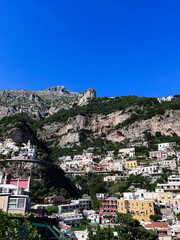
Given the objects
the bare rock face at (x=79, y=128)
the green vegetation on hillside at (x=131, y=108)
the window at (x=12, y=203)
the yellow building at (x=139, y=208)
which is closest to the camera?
the window at (x=12, y=203)

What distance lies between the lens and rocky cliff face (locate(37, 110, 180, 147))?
102m

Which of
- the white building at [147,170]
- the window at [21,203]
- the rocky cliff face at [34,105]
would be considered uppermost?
the rocky cliff face at [34,105]

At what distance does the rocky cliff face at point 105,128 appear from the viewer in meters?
102

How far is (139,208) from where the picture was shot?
44.6 meters

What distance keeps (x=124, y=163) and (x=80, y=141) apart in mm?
43223

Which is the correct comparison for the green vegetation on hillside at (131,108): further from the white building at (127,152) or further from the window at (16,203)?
the window at (16,203)

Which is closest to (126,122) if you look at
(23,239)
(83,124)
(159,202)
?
(83,124)

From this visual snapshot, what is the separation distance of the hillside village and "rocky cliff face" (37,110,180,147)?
1268cm

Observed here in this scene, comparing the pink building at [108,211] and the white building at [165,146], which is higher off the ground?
the white building at [165,146]

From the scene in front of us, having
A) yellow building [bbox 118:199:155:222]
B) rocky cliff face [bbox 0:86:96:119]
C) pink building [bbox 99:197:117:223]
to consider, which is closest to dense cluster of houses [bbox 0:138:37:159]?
pink building [bbox 99:197:117:223]

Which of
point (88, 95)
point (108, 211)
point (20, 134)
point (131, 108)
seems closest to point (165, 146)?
point (131, 108)

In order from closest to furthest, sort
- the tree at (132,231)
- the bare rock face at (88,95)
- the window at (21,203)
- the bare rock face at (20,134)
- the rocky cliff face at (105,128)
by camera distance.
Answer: the window at (21,203), the tree at (132,231), the bare rock face at (20,134), the rocky cliff face at (105,128), the bare rock face at (88,95)

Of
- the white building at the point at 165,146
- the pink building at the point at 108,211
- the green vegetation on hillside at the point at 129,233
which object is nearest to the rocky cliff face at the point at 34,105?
the white building at the point at 165,146

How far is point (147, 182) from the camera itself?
204 ft
